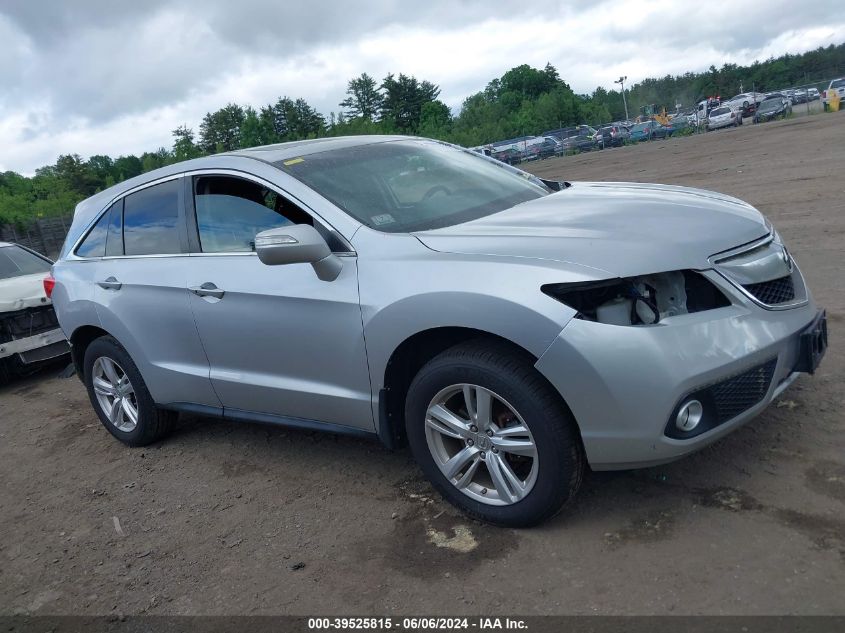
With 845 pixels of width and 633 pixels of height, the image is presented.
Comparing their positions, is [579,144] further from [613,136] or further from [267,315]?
[267,315]

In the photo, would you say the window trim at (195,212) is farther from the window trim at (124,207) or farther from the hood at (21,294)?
the hood at (21,294)

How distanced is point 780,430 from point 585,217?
1464 mm

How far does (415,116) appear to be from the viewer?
84.8 m

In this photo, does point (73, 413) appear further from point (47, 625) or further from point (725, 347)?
point (725, 347)

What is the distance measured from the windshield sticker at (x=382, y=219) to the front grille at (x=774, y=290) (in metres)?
1.63

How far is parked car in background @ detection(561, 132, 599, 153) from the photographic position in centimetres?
4775

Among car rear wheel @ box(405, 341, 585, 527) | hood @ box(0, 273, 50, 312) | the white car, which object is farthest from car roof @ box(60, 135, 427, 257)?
hood @ box(0, 273, 50, 312)

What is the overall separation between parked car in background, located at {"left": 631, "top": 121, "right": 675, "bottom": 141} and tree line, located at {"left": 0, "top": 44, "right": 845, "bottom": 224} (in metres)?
12.3

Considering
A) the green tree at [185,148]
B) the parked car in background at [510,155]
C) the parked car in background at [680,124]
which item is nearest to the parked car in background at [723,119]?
the parked car in background at [680,124]

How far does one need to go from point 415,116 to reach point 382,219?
83776mm

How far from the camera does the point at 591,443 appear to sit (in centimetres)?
304

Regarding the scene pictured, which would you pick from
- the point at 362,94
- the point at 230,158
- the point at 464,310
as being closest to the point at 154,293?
the point at 230,158

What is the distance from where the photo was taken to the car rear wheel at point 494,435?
3098mm

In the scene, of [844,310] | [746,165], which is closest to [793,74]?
[746,165]
